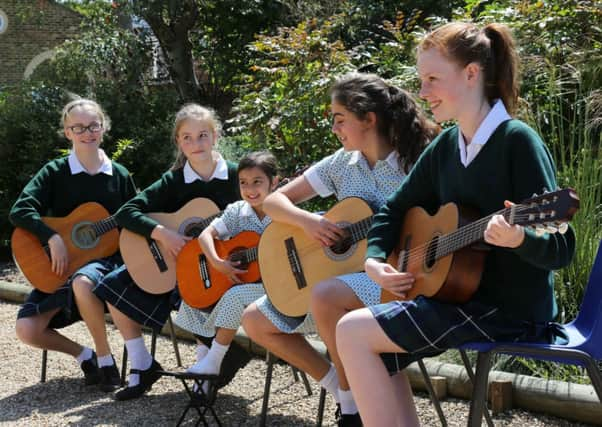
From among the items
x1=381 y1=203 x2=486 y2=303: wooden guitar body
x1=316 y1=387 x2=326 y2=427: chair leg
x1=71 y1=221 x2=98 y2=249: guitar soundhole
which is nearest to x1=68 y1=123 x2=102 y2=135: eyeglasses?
x1=71 y1=221 x2=98 y2=249: guitar soundhole

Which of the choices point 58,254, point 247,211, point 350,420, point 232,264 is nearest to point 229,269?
point 232,264

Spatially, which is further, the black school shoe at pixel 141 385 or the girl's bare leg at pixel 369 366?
the black school shoe at pixel 141 385

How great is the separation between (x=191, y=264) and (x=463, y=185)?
1.85 meters

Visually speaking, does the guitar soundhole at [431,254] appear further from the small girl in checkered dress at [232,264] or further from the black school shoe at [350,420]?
the small girl in checkered dress at [232,264]

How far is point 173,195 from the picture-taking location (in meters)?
4.42

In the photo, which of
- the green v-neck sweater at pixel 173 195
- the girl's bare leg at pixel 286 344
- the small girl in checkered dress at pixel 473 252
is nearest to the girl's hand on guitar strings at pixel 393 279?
the small girl in checkered dress at pixel 473 252

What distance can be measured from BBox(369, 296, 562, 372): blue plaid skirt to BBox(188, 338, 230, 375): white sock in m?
1.37

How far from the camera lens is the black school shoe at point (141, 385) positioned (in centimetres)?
417

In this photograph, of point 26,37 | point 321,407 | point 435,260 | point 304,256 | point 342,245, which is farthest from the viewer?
point 26,37

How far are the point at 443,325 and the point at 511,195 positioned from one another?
459mm

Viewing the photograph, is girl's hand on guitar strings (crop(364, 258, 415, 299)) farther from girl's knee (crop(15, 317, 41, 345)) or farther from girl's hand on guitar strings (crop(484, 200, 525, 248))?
girl's knee (crop(15, 317, 41, 345))

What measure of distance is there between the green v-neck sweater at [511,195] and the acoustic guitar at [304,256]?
2.08ft

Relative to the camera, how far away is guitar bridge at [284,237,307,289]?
11.1 feet

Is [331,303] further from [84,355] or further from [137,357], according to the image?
[84,355]
